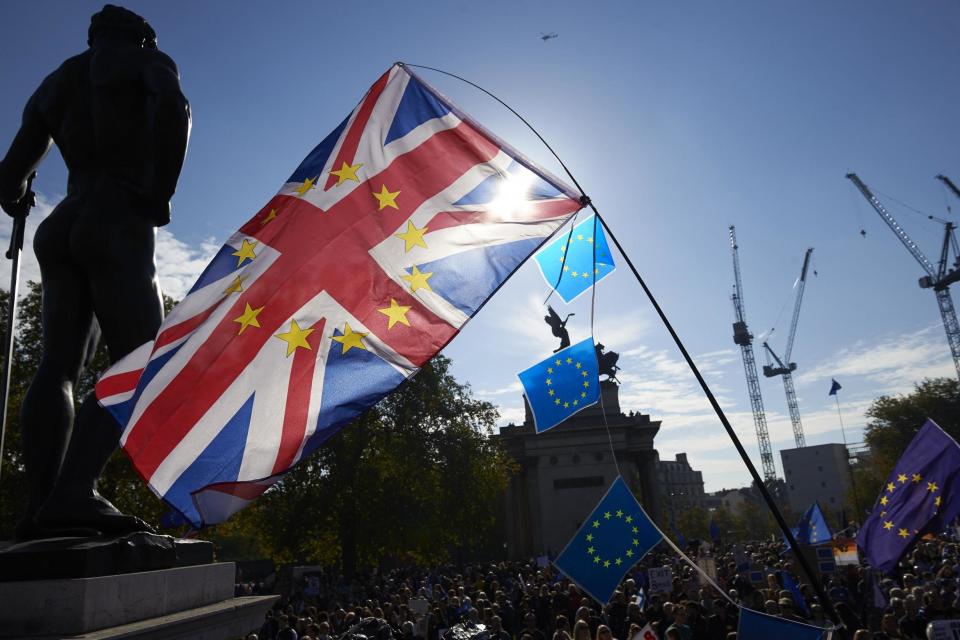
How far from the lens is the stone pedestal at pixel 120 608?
8.05 ft

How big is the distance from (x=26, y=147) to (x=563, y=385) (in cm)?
514

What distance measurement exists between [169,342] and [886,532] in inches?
450

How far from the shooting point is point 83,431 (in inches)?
130

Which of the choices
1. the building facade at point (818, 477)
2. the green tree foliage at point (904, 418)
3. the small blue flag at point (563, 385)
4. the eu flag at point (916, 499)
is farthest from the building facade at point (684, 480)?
the small blue flag at point (563, 385)

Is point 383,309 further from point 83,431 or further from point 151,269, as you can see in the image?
point 83,431

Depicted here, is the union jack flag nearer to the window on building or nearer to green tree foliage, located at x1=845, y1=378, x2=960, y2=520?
the window on building

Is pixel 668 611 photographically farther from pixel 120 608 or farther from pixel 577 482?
pixel 577 482

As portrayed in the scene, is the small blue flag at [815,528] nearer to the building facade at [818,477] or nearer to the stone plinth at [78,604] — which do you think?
the stone plinth at [78,604]

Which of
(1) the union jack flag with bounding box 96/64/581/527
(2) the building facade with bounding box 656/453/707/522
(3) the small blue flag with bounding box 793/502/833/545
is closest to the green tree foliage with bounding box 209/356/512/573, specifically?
(3) the small blue flag with bounding box 793/502/833/545

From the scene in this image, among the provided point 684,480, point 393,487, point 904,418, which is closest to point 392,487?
point 393,487

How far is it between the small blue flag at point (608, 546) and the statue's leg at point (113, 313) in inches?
214

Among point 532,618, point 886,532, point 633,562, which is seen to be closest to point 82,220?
point 633,562

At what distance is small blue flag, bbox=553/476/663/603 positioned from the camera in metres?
7.43

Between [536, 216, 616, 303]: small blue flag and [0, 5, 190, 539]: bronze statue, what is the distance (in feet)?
11.2
